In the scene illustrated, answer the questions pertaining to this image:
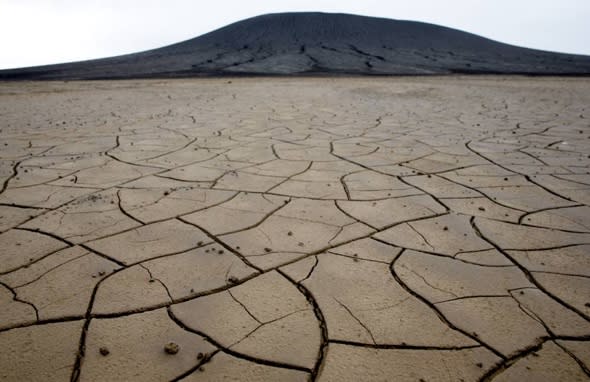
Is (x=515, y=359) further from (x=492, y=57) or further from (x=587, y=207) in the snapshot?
(x=492, y=57)

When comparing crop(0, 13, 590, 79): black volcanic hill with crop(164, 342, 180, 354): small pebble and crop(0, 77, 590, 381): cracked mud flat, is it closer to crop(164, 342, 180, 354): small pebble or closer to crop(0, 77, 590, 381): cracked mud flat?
crop(0, 77, 590, 381): cracked mud flat

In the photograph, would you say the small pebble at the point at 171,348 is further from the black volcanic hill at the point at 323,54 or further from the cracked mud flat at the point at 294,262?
the black volcanic hill at the point at 323,54

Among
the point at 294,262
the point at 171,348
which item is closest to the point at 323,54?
the point at 294,262

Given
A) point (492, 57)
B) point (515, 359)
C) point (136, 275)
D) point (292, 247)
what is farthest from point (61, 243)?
point (492, 57)

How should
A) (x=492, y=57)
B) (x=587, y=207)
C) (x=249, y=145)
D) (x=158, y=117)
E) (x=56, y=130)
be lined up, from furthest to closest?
(x=492, y=57) < (x=158, y=117) < (x=56, y=130) < (x=249, y=145) < (x=587, y=207)

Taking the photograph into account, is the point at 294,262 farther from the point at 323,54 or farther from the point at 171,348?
the point at 323,54

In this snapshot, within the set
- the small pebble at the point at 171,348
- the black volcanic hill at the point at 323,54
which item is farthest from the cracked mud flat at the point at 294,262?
the black volcanic hill at the point at 323,54
